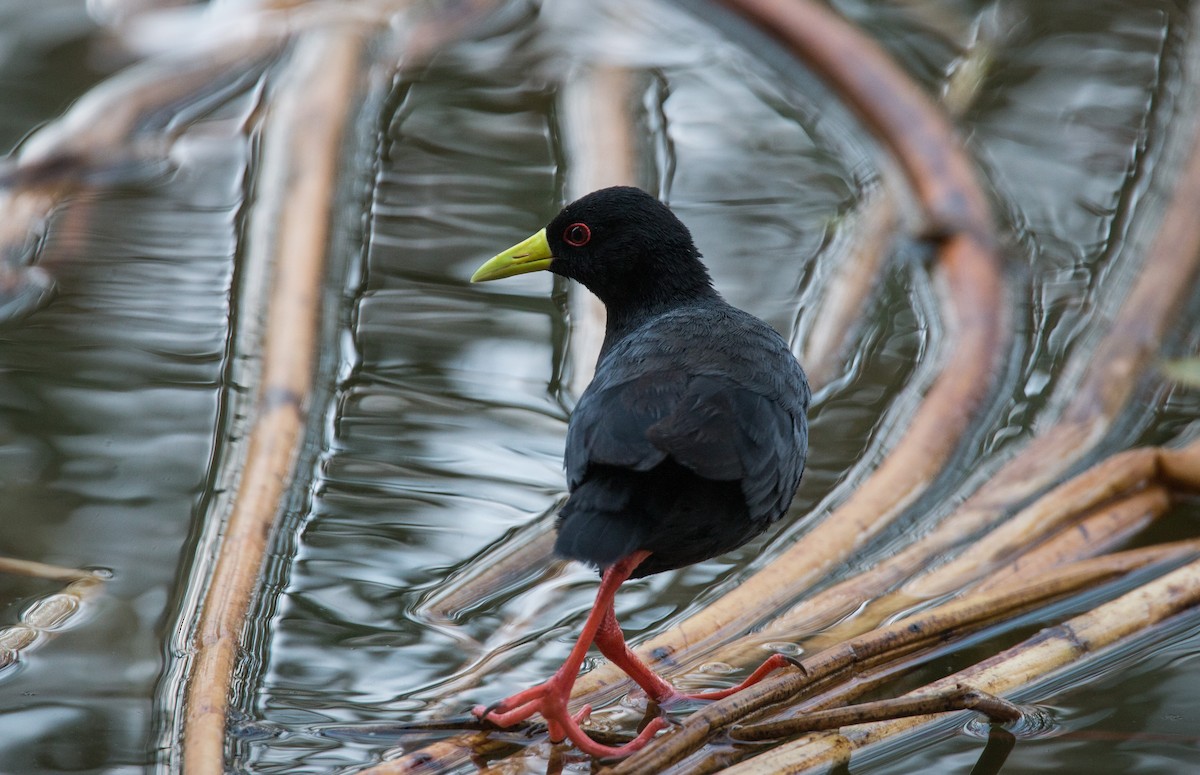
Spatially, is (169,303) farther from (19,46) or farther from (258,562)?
(19,46)

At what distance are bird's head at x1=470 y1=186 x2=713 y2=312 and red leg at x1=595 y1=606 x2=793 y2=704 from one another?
3.81 feet

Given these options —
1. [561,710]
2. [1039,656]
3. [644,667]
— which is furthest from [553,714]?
[1039,656]

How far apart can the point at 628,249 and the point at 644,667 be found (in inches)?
52.5

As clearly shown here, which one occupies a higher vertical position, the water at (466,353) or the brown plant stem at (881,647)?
the water at (466,353)

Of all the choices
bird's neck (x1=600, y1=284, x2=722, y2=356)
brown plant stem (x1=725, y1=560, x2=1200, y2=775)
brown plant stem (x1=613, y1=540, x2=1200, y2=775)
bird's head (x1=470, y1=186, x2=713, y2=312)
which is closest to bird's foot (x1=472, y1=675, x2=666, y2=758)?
brown plant stem (x1=613, y1=540, x2=1200, y2=775)

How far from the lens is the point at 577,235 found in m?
3.98

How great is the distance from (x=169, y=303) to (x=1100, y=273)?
3.32 meters

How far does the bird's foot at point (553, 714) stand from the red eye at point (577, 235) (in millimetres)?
1485

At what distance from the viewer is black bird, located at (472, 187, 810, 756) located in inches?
112

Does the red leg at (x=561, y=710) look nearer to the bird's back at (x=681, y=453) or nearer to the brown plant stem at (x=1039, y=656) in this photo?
the bird's back at (x=681, y=453)

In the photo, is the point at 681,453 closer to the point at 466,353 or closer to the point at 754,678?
the point at 754,678

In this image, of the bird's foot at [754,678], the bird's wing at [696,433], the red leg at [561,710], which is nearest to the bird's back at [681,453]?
the bird's wing at [696,433]

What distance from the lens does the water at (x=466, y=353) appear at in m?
3.09

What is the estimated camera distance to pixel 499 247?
502cm
